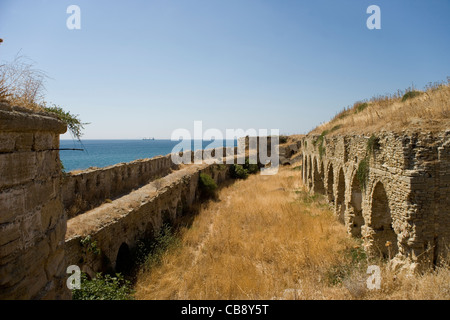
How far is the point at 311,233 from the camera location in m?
10.0

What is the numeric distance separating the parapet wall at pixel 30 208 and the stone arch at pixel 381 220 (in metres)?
8.10

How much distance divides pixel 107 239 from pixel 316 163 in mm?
13574

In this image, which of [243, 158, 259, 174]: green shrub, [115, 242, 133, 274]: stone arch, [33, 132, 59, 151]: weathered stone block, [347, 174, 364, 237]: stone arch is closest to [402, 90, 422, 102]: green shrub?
[347, 174, 364, 237]: stone arch

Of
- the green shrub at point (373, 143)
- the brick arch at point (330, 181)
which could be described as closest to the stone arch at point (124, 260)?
the green shrub at point (373, 143)

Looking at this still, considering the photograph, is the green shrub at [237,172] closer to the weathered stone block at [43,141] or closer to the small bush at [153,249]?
the small bush at [153,249]

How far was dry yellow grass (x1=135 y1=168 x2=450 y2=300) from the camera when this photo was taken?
5.32 m

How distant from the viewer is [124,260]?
25.9 feet

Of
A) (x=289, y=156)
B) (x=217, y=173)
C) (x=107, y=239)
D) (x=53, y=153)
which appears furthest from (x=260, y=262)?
(x=289, y=156)

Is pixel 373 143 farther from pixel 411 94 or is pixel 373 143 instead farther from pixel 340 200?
pixel 411 94

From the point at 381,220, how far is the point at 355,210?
6.25ft

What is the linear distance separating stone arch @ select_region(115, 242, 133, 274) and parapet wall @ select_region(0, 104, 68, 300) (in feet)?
17.2

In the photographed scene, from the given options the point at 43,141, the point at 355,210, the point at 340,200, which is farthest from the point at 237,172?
the point at 43,141

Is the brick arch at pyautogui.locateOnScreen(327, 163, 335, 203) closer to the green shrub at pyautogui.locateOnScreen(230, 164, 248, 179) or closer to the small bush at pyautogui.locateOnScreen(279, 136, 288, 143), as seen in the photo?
the green shrub at pyautogui.locateOnScreen(230, 164, 248, 179)
